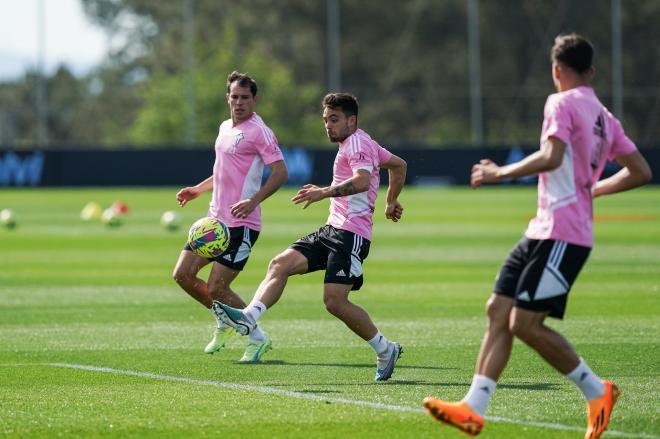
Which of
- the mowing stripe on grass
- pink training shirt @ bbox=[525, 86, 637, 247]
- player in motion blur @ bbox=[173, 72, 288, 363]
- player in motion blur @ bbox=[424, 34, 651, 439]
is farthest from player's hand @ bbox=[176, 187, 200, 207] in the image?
pink training shirt @ bbox=[525, 86, 637, 247]

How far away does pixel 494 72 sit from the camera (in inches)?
2729

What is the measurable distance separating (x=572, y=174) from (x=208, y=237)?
14.9 ft

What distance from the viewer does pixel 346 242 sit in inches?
416

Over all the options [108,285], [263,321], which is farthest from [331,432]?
[108,285]

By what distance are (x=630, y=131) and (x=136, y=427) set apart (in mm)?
54291

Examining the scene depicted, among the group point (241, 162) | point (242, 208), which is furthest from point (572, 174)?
point (241, 162)

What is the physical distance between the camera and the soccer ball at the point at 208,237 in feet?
37.5

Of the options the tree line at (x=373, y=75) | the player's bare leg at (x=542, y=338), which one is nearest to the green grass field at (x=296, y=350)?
the player's bare leg at (x=542, y=338)

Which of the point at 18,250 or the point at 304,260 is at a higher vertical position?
the point at 304,260

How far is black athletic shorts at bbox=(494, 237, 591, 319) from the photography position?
25.0 ft

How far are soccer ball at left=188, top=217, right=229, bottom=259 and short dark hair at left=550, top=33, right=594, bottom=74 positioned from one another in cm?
452

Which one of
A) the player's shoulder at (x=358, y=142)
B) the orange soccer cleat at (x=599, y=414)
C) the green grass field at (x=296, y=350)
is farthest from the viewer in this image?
the player's shoulder at (x=358, y=142)

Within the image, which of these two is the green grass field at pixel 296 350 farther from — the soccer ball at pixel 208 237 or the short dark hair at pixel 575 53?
the short dark hair at pixel 575 53

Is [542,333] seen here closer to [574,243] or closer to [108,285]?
[574,243]
